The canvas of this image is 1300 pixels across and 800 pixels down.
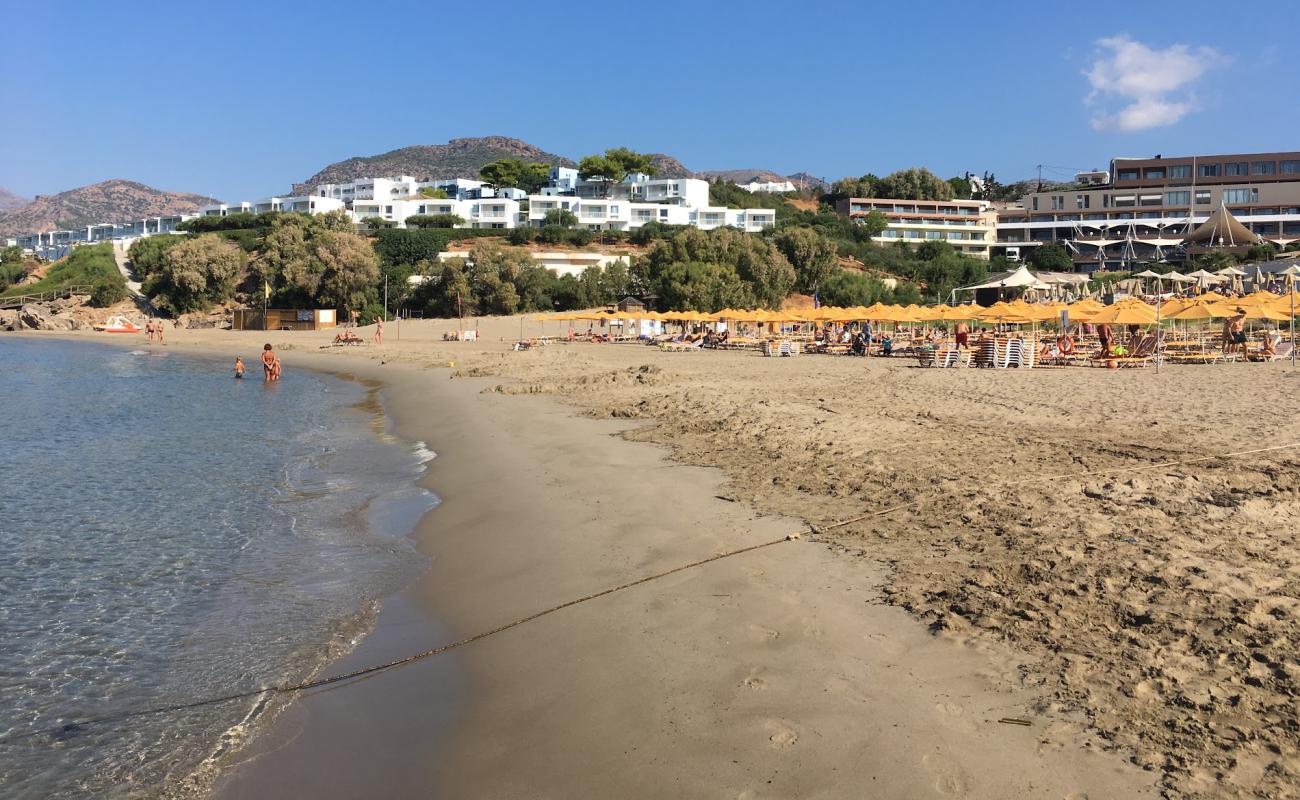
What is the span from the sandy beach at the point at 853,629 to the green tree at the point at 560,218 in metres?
82.8

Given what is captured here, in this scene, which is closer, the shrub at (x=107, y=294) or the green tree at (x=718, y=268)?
the green tree at (x=718, y=268)

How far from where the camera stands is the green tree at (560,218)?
300 feet

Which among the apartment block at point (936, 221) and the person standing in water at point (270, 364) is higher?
the apartment block at point (936, 221)

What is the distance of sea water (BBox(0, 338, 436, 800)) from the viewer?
4.66 m

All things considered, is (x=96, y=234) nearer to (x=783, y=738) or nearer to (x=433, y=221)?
(x=433, y=221)

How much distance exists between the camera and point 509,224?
95.4 m

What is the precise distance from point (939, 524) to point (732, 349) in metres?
29.7

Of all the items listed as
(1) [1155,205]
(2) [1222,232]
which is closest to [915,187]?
(1) [1155,205]

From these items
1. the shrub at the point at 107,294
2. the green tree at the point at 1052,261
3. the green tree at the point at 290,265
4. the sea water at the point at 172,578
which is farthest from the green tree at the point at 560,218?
the sea water at the point at 172,578

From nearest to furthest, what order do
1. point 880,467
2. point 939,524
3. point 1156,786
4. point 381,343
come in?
point 1156,786 → point 939,524 → point 880,467 → point 381,343

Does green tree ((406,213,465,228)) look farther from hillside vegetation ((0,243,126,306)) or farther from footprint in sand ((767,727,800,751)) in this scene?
footprint in sand ((767,727,800,751))

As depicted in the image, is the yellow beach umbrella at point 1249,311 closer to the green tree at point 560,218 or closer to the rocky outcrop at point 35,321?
the rocky outcrop at point 35,321

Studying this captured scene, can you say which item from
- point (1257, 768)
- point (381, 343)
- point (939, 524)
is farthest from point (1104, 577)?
point (381, 343)

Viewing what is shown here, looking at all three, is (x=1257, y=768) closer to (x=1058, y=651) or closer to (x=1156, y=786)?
(x=1156, y=786)
